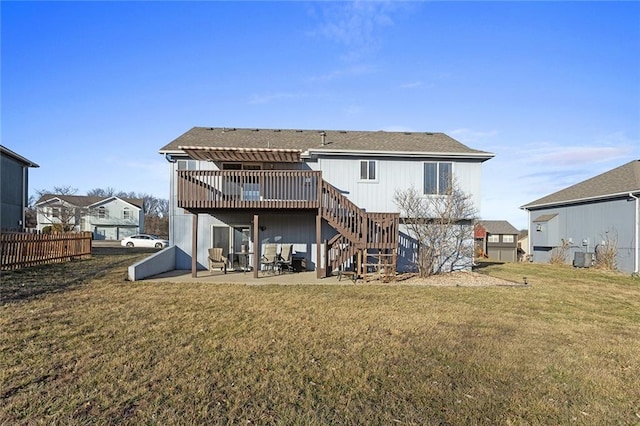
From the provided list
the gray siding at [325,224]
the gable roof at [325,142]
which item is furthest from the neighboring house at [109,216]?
the gray siding at [325,224]

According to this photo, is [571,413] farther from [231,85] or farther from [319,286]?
[231,85]

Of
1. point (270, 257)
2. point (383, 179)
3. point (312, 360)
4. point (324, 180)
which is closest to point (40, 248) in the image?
point (270, 257)

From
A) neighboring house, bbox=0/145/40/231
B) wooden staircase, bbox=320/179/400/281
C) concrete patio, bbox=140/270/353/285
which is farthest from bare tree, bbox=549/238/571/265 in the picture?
neighboring house, bbox=0/145/40/231

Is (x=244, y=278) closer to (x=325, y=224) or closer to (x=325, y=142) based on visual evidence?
(x=325, y=224)

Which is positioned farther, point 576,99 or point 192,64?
point 576,99

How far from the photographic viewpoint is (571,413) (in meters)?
3.68

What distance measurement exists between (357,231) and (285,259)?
328 cm

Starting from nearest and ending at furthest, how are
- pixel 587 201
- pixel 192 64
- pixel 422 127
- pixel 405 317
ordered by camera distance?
pixel 405 317 < pixel 192 64 < pixel 422 127 < pixel 587 201

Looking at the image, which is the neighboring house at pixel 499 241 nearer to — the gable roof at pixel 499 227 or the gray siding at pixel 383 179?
the gable roof at pixel 499 227

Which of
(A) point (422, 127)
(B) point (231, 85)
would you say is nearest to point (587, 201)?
(A) point (422, 127)

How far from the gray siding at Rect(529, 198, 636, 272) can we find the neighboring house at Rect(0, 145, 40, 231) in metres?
33.2

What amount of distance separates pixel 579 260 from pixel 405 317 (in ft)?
59.1

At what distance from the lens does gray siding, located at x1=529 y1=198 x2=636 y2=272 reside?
1858 cm

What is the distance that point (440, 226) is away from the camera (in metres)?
14.4
